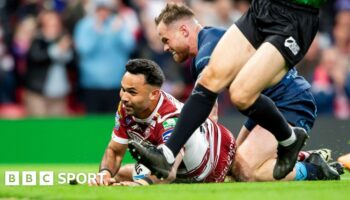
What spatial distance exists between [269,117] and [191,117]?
69cm

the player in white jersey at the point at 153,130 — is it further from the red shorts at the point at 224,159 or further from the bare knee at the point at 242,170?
the bare knee at the point at 242,170

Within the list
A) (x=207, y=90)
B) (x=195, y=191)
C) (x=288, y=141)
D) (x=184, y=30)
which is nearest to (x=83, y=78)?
(x=184, y=30)

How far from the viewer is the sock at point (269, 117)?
8477mm

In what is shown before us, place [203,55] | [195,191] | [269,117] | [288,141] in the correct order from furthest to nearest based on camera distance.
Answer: [203,55] < [288,141] < [269,117] < [195,191]

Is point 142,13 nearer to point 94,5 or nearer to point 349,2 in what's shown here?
point 94,5

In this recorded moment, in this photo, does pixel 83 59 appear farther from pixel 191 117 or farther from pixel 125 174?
pixel 191 117

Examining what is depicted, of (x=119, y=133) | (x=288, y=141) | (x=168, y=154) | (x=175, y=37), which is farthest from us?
(x=175, y=37)

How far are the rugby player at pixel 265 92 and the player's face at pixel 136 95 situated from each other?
0.73m

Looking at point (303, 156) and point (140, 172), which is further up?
point (140, 172)

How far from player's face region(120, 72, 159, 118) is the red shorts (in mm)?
919

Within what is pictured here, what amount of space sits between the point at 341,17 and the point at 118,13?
12.5 ft

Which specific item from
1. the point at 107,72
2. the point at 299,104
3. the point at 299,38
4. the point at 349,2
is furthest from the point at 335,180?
the point at 349,2

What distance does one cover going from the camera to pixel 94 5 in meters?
16.0

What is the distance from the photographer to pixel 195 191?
798cm
